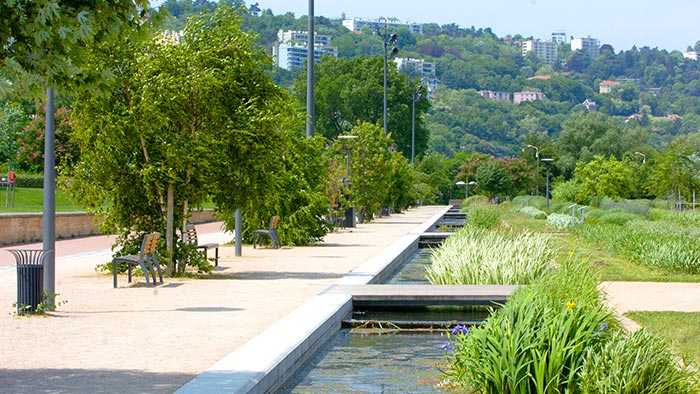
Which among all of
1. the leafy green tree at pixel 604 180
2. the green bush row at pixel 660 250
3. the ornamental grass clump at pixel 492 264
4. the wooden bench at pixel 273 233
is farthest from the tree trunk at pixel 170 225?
the leafy green tree at pixel 604 180

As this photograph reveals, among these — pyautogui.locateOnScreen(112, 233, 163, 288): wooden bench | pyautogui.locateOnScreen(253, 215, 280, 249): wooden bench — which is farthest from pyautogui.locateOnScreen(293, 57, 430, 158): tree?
pyautogui.locateOnScreen(112, 233, 163, 288): wooden bench

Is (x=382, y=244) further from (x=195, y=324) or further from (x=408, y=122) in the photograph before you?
(x=408, y=122)

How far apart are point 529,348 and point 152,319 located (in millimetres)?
5950

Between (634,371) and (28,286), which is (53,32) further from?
(28,286)

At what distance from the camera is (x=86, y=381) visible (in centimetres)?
883

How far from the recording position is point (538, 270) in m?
17.2

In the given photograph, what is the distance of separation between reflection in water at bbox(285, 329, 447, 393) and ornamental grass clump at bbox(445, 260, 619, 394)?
970 millimetres

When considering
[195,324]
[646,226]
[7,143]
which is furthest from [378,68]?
[195,324]

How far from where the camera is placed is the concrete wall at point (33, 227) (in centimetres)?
2878

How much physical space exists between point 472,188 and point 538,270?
98.0 metres

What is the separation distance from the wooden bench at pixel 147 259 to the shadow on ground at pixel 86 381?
758 cm

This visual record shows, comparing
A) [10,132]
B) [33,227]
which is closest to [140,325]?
[33,227]

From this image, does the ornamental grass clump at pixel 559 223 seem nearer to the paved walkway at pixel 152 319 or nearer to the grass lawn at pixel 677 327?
the paved walkway at pixel 152 319

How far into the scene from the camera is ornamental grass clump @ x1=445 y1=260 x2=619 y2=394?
830cm
